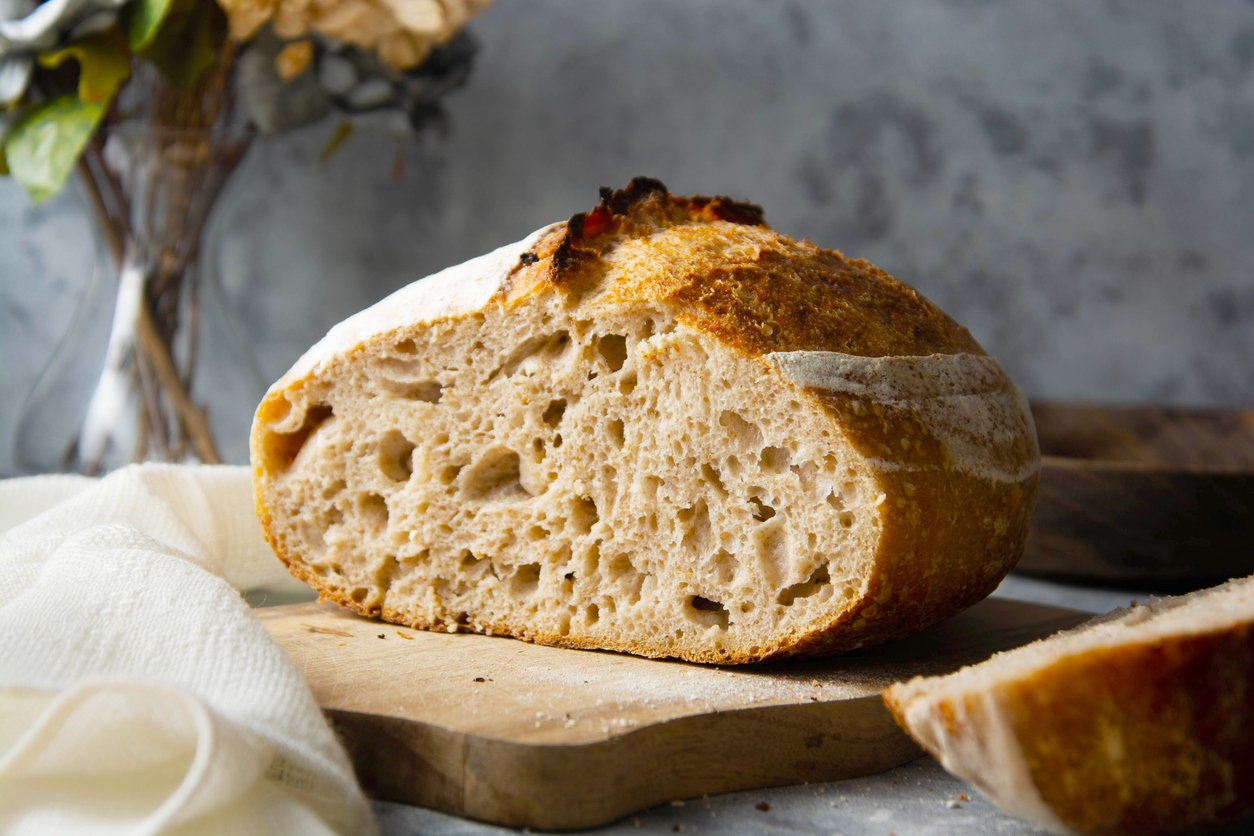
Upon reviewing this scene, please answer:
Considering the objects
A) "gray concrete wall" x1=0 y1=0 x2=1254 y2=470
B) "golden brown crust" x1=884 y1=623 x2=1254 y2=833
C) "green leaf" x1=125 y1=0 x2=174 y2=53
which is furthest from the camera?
"gray concrete wall" x1=0 y1=0 x2=1254 y2=470

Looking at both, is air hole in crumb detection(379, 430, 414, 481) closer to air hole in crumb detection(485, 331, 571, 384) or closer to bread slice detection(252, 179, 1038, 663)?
bread slice detection(252, 179, 1038, 663)

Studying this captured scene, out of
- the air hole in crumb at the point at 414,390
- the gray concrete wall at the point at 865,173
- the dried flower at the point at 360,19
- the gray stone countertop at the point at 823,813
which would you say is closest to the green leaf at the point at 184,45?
the dried flower at the point at 360,19

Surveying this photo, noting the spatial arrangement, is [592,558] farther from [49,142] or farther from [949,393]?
[49,142]

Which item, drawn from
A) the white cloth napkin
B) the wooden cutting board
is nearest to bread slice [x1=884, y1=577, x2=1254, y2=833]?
the wooden cutting board

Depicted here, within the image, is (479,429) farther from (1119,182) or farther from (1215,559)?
(1119,182)

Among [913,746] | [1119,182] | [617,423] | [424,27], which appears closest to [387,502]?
[617,423]

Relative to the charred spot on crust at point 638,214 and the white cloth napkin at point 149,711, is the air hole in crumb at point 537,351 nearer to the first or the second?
the charred spot on crust at point 638,214
